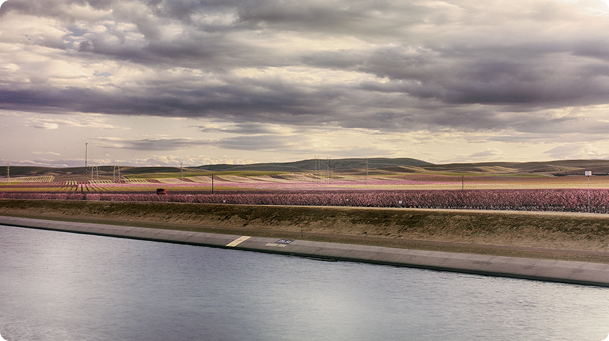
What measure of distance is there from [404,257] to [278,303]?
10.2 m

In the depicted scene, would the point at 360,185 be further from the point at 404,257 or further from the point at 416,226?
the point at 404,257

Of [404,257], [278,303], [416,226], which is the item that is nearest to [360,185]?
[416,226]

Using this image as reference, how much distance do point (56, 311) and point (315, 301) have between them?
991 cm

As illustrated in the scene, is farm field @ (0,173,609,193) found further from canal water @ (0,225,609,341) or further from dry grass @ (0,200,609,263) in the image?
canal water @ (0,225,609,341)

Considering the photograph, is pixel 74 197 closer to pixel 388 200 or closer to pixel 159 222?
pixel 159 222

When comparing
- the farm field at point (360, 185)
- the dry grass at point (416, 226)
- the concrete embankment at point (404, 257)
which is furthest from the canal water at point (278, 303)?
the farm field at point (360, 185)

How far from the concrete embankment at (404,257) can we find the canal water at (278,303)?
0.76 metres

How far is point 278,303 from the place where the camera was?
2109 centimetres

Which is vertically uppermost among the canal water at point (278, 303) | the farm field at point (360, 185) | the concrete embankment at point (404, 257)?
the farm field at point (360, 185)

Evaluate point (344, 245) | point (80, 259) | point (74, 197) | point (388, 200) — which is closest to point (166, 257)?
point (80, 259)

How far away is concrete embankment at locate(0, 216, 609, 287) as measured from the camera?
2359 cm

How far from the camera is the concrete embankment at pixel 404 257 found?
77.4 feet

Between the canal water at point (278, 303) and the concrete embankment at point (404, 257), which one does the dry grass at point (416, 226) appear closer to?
the concrete embankment at point (404, 257)

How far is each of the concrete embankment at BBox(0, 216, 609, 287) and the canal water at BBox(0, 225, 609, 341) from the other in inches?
29.9
